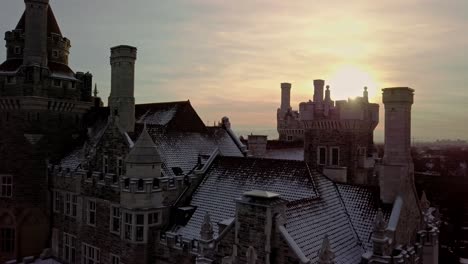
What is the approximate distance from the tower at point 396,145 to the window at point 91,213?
16.8 m

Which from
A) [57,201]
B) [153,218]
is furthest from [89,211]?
[153,218]

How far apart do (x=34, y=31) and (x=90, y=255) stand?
16.8 meters

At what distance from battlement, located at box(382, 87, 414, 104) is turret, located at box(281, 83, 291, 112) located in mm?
31256

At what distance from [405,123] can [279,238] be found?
8.78 meters

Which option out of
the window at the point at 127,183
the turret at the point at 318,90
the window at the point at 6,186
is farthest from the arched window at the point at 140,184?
the turret at the point at 318,90

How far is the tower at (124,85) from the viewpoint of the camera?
23.5m

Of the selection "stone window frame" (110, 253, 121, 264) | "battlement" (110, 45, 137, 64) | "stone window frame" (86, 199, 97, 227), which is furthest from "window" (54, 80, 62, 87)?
"stone window frame" (110, 253, 121, 264)

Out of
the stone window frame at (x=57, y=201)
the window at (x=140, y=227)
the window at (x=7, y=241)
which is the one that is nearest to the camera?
the window at (x=140, y=227)

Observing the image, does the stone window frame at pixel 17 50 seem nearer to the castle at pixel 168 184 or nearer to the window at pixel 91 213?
the castle at pixel 168 184

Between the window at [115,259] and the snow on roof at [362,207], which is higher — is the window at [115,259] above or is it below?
below

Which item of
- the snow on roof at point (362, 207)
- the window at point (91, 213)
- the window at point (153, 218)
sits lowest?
the window at point (91, 213)

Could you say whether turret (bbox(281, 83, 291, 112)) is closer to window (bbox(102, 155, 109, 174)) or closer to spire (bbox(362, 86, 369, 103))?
spire (bbox(362, 86, 369, 103))

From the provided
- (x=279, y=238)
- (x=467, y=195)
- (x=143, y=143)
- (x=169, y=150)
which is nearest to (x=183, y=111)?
(x=169, y=150)

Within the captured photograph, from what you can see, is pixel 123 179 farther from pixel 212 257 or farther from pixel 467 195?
pixel 467 195
